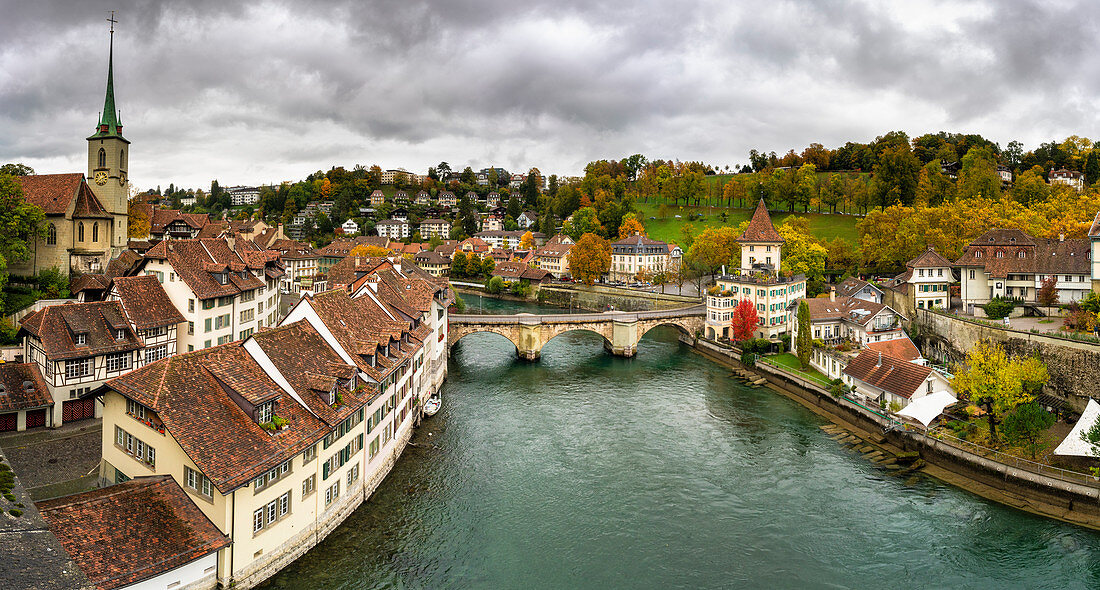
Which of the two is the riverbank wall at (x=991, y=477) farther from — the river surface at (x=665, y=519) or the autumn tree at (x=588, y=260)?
the autumn tree at (x=588, y=260)

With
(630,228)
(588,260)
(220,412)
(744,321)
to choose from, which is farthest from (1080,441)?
(630,228)

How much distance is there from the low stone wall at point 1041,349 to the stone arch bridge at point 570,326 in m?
21.0

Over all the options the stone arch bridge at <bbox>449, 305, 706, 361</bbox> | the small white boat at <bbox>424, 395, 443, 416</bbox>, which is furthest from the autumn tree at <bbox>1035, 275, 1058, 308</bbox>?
the small white boat at <bbox>424, 395, 443, 416</bbox>

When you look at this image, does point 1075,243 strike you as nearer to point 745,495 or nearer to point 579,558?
point 745,495

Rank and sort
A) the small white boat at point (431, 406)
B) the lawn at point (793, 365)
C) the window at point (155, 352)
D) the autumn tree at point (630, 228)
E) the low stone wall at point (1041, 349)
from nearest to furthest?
the window at point (155, 352), the low stone wall at point (1041, 349), the small white boat at point (431, 406), the lawn at point (793, 365), the autumn tree at point (630, 228)

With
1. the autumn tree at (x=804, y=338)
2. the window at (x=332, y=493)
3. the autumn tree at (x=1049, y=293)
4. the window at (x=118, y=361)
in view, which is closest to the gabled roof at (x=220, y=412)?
the window at (x=332, y=493)

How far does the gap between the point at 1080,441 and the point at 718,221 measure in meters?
93.7

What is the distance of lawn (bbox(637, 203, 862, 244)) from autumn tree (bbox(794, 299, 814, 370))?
49.7 m

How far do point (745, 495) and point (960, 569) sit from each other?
342 inches

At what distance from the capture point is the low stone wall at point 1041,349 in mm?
37281

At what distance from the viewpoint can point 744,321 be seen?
59156mm

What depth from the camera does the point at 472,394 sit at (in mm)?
46281

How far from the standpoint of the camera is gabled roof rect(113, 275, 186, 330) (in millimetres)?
34094

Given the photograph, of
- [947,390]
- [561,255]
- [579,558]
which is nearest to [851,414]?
[947,390]
